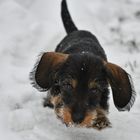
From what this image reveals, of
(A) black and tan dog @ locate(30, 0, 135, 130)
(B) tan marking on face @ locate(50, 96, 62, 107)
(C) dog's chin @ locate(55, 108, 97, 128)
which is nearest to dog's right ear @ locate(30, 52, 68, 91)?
(A) black and tan dog @ locate(30, 0, 135, 130)

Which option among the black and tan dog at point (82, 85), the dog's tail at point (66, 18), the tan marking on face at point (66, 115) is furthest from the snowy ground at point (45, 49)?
the dog's tail at point (66, 18)

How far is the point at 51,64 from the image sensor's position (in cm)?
468

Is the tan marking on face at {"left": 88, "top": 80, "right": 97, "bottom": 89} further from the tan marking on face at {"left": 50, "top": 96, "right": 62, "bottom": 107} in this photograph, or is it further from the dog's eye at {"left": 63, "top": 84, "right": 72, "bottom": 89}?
the tan marking on face at {"left": 50, "top": 96, "right": 62, "bottom": 107}

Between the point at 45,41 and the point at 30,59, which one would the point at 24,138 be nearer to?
the point at 30,59

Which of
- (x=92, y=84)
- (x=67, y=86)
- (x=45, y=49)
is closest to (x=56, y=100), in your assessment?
(x=67, y=86)

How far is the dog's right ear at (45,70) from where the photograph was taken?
4.68 meters

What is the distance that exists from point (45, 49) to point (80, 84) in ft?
7.61

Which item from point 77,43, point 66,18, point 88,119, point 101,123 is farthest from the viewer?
point 66,18

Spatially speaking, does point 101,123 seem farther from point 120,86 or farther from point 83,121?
point 83,121

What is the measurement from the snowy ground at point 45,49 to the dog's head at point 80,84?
307 mm

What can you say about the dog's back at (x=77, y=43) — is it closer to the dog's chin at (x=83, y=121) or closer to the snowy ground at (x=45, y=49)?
the snowy ground at (x=45, y=49)

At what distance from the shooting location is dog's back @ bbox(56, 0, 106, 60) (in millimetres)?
5328

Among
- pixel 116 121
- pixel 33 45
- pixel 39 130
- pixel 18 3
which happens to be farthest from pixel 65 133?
pixel 18 3

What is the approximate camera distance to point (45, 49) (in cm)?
663
